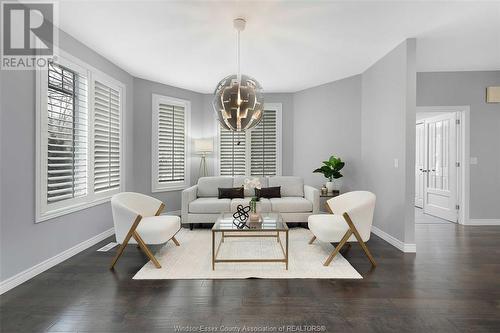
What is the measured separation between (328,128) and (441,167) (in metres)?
2.62

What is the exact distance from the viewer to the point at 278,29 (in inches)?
131

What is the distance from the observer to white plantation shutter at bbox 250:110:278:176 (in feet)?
20.9

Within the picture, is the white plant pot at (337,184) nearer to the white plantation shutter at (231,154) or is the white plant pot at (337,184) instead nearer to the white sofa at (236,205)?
the white sofa at (236,205)

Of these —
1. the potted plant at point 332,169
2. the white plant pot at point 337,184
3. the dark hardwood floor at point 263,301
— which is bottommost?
the dark hardwood floor at point 263,301

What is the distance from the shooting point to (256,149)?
639cm

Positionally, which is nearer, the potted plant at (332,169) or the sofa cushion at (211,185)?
the potted plant at (332,169)

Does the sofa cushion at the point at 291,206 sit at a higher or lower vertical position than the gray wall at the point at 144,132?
lower

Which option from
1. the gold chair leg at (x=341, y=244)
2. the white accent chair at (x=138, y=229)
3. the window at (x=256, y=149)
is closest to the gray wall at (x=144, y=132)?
the window at (x=256, y=149)

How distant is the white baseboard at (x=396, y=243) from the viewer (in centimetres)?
369

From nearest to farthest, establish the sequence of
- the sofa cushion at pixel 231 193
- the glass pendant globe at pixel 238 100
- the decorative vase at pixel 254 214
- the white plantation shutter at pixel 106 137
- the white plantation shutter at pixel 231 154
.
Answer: the glass pendant globe at pixel 238 100, the decorative vase at pixel 254 214, the white plantation shutter at pixel 106 137, the sofa cushion at pixel 231 193, the white plantation shutter at pixel 231 154

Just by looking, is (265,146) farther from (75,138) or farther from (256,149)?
(75,138)

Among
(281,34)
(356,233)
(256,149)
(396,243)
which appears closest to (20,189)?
(281,34)

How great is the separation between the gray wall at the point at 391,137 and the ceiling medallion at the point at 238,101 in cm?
222

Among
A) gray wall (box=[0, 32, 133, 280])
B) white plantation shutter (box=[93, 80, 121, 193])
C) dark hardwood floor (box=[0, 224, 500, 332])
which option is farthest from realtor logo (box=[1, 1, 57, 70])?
dark hardwood floor (box=[0, 224, 500, 332])
